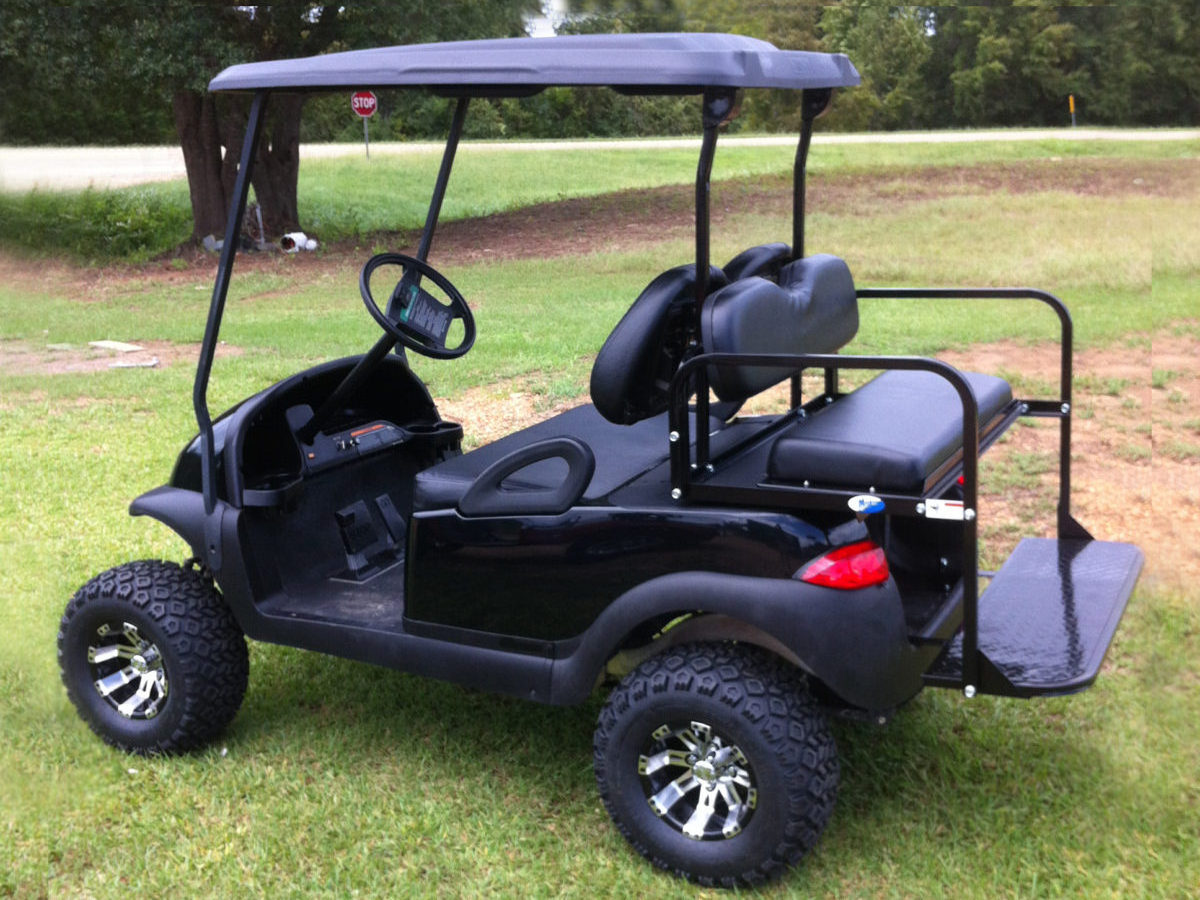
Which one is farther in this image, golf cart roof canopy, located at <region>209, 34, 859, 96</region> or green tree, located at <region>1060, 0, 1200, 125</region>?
green tree, located at <region>1060, 0, 1200, 125</region>

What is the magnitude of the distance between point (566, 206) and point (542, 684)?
1469cm

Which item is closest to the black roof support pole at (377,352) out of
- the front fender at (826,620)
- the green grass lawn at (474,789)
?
the green grass lawn at (474,789)

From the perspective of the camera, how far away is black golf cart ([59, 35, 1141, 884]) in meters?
2.51

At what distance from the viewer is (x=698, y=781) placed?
8.65 ft

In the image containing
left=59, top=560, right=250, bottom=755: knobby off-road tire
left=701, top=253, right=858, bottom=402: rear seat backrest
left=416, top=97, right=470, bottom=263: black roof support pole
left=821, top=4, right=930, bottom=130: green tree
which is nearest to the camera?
left=701, top=253, right=858, bottom=402: rear seat backrest

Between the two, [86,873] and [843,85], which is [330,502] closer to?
[86,873]

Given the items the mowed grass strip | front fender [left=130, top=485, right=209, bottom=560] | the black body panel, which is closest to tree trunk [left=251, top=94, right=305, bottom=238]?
the mowed grass strip

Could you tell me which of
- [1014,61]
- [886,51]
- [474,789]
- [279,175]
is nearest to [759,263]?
[474,789]

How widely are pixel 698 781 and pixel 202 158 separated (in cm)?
1414

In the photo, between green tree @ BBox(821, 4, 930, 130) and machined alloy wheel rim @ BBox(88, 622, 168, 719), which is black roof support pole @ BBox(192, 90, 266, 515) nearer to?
machined alloy wheel rim @ BBox(88, 622, 168, 719)

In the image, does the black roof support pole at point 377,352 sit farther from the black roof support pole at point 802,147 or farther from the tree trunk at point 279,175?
the tree trunk at point 279,175

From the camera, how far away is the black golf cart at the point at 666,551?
2.51 m

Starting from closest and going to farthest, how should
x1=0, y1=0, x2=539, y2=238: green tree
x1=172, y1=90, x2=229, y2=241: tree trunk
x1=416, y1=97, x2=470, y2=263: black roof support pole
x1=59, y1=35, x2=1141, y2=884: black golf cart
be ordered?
x1=59, y1=35, x2=1141, y2=884: black golf cart < x1=416, y1=97, x2=470, y2=263: black roof support pole < x1=0, y1=0, x2=539, y2=238: green tree < x1=172, y1=90, x2=229, y2=241: tree trunk

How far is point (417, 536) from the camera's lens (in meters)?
2.90
